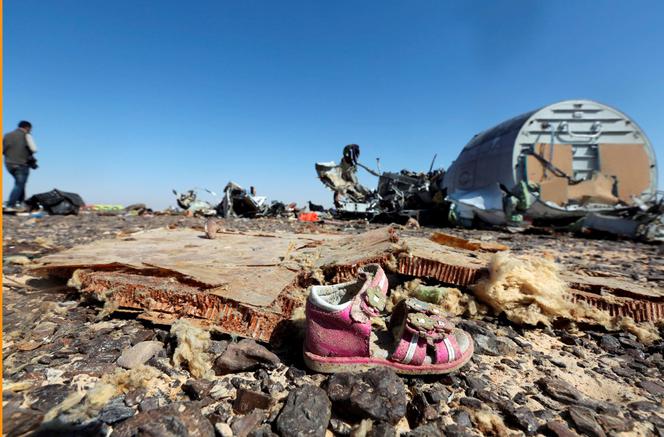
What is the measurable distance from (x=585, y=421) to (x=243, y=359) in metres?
1.76

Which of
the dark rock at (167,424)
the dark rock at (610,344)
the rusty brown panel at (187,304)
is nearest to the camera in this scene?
the dark rock at (167,424)

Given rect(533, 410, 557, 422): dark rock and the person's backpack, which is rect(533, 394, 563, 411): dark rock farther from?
the person's backpack

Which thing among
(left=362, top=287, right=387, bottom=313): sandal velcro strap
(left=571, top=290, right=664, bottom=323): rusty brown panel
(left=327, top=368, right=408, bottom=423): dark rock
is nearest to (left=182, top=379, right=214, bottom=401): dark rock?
(left=327, top=368, right=408, bottom=423): dark rock

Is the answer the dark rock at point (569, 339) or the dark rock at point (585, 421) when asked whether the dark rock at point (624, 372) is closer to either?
the dark rock at point (569, 339)

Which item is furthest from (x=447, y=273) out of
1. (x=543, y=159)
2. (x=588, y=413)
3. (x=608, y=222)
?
(x=543, y=159)

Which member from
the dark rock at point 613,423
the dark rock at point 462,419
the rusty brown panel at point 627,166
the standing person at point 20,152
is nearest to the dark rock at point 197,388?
the dark rock at point 462,419

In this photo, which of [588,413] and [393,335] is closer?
[588,413]

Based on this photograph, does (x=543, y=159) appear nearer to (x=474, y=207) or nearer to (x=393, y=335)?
(x=474, y=207)

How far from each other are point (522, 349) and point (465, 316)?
460mm

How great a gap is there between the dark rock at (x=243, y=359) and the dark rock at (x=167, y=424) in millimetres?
319

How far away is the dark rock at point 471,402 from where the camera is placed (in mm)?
1570

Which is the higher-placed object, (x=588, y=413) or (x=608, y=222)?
(x=608, y=222)

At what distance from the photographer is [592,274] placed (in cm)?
323

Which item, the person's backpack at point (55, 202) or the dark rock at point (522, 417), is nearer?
the dark rock at point (522, 417)
